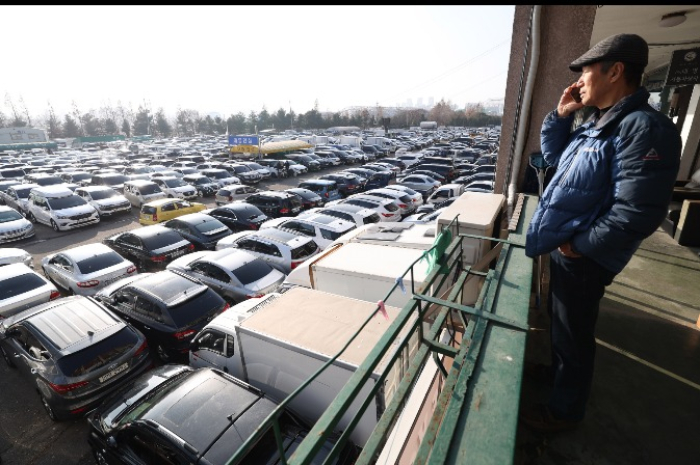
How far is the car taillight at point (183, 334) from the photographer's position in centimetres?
689

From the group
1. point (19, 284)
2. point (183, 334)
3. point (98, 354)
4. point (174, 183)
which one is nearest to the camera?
point (98, 354)

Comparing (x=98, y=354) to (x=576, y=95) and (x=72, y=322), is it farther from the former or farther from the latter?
(x=576, y=95)

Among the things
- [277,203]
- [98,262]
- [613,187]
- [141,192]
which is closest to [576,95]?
[613,187]

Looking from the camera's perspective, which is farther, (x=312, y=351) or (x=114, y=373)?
(x=114, y=373)

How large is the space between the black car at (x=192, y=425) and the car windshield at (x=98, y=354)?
0.89m

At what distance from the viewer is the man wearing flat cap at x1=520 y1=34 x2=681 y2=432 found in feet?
6.12

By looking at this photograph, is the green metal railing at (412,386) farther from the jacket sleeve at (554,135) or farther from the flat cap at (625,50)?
the flat cap at (625,50)

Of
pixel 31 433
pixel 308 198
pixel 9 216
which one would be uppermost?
pixel 308 198

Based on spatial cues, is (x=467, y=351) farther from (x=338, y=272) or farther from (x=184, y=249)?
(x=184, y=249)

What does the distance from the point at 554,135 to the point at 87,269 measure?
36.5 feet

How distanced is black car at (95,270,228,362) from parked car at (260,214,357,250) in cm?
421

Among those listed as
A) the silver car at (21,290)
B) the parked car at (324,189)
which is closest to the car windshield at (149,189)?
the parked car at (324,189)

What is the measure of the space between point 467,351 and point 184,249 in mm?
11046

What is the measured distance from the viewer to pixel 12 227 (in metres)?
14.1
